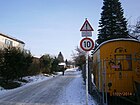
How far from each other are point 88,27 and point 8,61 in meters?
17.5

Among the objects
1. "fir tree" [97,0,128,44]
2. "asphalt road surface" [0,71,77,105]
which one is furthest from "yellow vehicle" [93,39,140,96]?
"fir tree" [97,0,128,44]

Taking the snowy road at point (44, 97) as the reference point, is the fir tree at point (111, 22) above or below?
above

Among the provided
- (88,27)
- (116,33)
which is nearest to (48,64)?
(116,33)

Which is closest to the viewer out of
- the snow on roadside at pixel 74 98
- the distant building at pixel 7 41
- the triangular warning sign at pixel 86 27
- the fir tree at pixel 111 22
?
the triangular warning sign at pixel 86 27

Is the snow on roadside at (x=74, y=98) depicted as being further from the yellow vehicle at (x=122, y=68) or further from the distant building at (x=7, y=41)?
the distant building at (x=7, y=41)

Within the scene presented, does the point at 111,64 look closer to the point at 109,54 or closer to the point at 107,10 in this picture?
the point at 109,54

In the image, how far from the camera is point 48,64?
173 ft

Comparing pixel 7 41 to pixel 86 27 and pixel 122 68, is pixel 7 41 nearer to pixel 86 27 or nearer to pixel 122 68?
pixel 122 68

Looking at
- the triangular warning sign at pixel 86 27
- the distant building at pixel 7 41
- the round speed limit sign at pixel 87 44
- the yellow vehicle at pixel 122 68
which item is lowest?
the yellow vehicle at pixel 122 68

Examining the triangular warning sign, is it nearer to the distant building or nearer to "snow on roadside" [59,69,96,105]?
"snow on roadside" [59,69,96,105]

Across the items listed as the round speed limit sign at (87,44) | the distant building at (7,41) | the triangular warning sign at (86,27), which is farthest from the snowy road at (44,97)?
the distant building at (7,41)

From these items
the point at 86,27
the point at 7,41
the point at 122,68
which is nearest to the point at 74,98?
the point at 122,68

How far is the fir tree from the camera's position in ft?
143

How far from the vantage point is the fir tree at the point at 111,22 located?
43688mm
